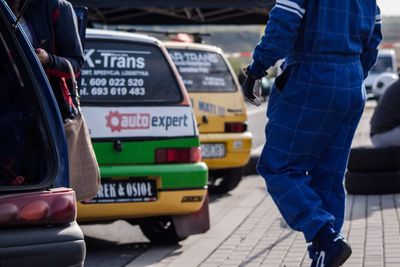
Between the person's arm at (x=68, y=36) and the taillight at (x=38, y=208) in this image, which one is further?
the person's arm at (x=68, y=36)

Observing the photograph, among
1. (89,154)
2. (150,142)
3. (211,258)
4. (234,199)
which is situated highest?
(89,154)

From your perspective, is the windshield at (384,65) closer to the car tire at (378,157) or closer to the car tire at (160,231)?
the car tire at (378,157)

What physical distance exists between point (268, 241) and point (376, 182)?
10.9ft

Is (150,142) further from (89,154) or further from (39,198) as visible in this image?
(39,198)

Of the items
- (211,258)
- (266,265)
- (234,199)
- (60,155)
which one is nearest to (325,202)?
(266,265)

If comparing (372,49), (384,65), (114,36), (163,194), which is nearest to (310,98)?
(372,49)

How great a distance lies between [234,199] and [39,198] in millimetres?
7230

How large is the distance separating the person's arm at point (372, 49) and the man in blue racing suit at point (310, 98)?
229 millimetres

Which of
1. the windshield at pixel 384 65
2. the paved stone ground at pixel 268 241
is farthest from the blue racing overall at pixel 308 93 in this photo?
the windshield at pixel 384 65

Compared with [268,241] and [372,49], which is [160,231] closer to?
[268,241]

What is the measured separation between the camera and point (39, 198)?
426cm

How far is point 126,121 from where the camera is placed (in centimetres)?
769

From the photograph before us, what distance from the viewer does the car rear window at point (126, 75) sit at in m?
7.83

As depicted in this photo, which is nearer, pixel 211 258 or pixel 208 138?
pixel 211 258
